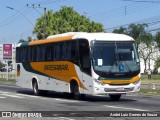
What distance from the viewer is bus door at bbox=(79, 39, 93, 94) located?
24625 mm

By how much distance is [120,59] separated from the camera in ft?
80.5

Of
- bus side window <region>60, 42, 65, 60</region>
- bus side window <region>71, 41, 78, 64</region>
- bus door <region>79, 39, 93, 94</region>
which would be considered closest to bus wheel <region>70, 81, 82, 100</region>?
bus door <region>79, 39, 93, 94</region>

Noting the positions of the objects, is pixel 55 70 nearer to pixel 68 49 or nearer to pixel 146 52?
pixel 68 49

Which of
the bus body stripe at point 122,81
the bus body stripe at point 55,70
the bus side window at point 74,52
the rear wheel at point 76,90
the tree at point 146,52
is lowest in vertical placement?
the rear wheel at point 76,90

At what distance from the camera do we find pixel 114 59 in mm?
24406

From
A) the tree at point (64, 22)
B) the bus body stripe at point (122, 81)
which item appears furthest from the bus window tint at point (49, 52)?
the tree at point (64, 22)

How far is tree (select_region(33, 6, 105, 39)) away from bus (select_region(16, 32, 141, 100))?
52.3 m

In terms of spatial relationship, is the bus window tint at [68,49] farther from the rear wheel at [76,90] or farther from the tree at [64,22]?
the tree at [64,22]

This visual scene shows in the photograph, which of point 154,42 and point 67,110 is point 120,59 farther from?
point 154,42

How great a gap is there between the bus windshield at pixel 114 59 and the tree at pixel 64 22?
181 feet

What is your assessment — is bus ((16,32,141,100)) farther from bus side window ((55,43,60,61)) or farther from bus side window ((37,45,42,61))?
bus side window ((37,45,42,61))

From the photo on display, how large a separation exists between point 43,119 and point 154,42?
112842mm

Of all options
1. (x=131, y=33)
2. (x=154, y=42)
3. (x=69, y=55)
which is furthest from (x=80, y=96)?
(x=154, y=42)

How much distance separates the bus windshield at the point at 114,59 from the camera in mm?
24312
